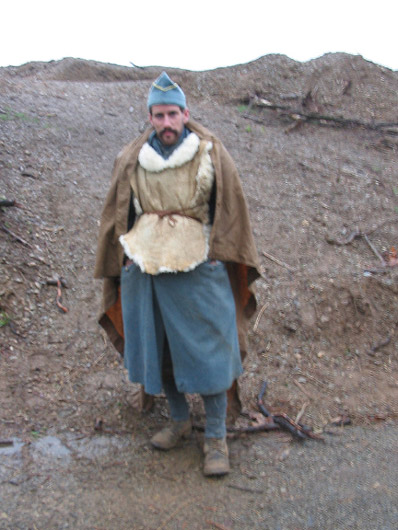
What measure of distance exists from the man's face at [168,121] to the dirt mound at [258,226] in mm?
1796

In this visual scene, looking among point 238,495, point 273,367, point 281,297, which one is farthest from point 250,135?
point 238,495

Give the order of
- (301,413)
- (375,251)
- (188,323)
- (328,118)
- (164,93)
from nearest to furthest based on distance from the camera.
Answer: (164,93)
(188,323)
(301,413)
(375,251)
(328,118)

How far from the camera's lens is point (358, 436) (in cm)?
370

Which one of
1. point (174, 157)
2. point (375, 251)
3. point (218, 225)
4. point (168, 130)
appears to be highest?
point (168, 130)

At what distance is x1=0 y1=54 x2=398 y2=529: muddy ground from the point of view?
10.9 feet

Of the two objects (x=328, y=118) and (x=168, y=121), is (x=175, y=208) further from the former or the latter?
(x=328, y=118)

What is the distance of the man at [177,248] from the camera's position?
2.88 meters

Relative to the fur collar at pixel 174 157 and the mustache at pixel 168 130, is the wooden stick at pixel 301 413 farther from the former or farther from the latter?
the mustache at pixel 168 130

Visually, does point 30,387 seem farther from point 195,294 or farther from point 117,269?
point 195,294

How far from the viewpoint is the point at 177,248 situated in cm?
286

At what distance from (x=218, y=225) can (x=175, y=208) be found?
23cm

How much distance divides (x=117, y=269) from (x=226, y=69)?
7565mm

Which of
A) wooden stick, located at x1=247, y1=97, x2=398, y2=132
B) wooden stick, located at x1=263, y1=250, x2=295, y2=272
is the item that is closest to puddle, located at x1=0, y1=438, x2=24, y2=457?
wooden stick, located at x1=263, y1=250, x2=295, y2=272

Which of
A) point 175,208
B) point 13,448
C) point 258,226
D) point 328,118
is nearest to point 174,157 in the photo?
point 175,208
